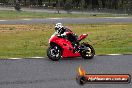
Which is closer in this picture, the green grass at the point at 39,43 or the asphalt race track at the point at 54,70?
the asphalt race track at the point at 54,70

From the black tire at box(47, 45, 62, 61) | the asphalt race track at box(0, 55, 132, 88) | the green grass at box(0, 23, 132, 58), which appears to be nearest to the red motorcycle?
the black tire at box(47, 45, 62, 61)

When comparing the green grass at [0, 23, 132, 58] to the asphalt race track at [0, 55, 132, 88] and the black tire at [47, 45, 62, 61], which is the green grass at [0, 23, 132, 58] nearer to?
the black tire at [47, 45, 62, 61]

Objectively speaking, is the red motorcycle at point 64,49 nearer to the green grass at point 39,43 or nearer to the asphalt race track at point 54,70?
the asphalt race track at point 54,70

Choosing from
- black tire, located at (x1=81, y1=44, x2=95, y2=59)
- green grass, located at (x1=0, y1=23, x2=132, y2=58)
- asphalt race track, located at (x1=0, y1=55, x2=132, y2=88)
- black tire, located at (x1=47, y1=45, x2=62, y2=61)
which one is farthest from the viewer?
green grass, located at (x1=0, y1=23, x2=132, y2=58)

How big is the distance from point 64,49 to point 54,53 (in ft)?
1.57

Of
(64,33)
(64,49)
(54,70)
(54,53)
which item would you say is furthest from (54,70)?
(64,33)

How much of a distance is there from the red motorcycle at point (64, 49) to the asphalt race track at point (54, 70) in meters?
0.24

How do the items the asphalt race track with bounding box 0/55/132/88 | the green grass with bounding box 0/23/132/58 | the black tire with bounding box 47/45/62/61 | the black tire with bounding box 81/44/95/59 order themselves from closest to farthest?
the asphalt race track with bounding box 0/55/132/88 < the black tire with bounding box 47/45/62/61 < the black tire with bounding box 81/44/95/59 < the green grass with bounding box 0/23/132/58

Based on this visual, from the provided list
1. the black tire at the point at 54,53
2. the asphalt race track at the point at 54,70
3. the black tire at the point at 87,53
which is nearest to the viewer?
the asphalt race track at the point at 54,70

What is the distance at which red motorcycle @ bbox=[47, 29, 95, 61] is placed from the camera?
563 inches

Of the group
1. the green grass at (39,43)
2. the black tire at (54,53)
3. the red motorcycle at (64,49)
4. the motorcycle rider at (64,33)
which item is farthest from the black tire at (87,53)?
the green grass at (39,43)

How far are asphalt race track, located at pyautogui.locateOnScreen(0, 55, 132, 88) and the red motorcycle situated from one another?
239 mm

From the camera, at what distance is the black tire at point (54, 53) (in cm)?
1422

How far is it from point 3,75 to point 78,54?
4.02m
